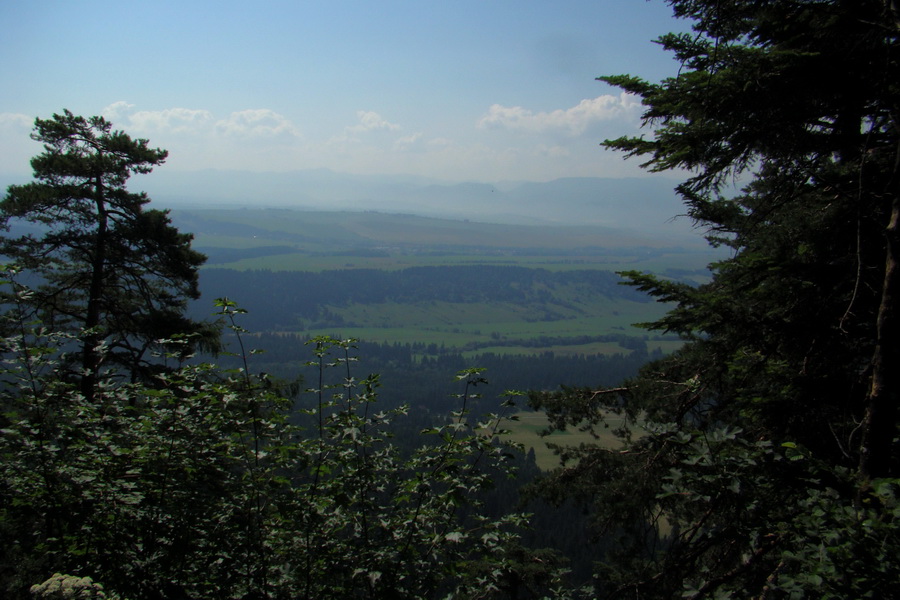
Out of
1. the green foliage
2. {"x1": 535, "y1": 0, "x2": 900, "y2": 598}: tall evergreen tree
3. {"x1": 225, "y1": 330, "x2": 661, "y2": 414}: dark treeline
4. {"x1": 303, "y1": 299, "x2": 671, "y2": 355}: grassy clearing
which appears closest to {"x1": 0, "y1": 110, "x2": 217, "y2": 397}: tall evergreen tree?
the green foliage

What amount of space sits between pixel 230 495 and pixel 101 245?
930 cm

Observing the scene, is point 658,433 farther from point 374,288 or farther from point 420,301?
point 374,288

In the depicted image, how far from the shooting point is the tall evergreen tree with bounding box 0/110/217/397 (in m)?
10.2

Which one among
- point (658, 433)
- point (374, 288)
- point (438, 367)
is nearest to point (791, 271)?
point (658, 433)

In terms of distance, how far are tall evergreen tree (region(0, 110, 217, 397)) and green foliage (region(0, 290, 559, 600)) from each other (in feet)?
21.8

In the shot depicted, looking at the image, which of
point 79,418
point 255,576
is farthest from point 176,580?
point 79,418

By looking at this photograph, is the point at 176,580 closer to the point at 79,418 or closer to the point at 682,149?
the point at 79,418

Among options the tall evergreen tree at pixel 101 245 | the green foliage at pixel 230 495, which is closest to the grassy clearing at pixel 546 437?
the tall evergreen tree at pixel 101 245

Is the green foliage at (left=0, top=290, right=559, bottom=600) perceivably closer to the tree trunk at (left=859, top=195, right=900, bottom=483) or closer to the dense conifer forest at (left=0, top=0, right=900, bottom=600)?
the dense conifer forest at (left=0, top=0, right=900, bottom=600)

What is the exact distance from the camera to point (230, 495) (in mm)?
3855

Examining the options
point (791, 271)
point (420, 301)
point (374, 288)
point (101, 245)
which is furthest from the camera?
point (374, 288)

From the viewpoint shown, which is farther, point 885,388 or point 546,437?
point 546,437

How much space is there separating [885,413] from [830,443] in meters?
1.38

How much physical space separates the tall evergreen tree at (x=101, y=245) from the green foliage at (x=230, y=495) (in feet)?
21.8
